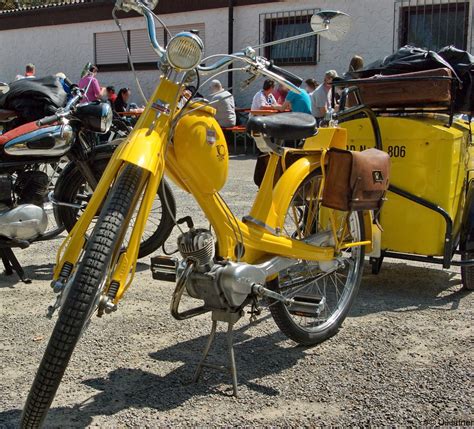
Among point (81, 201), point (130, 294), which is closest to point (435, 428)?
point (130, 294)

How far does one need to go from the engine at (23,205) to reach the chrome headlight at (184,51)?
2.14m

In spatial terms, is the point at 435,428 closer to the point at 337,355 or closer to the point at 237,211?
the point at 337,355

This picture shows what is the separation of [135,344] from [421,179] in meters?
2.04

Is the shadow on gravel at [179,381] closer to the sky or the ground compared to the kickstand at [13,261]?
closer to the ground

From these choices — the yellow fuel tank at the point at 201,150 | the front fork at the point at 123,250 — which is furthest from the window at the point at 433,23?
the front fork at the point at 123,250

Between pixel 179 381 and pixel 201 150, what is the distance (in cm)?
106

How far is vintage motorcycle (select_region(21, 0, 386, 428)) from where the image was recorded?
236 cm

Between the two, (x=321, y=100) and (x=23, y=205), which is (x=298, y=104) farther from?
(x=23, y=205)

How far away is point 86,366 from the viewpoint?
10.7 ft

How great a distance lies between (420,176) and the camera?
428cm

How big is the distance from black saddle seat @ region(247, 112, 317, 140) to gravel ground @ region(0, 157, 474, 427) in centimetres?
111

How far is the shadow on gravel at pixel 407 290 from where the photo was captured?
420cm

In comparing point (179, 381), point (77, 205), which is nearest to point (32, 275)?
point (77, 205)

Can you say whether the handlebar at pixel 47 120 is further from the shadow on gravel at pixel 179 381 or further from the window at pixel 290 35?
the window at pixel 290 35
